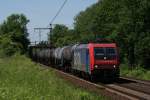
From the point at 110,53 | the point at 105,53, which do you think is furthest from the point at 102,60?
the point at 110,53

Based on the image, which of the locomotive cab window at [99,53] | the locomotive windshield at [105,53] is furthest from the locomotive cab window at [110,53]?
the locomotive cab window at [99,53]

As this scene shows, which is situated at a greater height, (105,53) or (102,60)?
(105,53)

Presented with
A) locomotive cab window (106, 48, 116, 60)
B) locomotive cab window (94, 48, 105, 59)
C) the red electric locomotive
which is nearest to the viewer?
the red electric locomotive

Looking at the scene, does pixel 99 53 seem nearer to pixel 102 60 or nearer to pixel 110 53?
pixel 102 60

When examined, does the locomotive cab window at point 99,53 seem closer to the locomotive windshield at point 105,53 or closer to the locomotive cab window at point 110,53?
the locomotive windshield at point 105,53

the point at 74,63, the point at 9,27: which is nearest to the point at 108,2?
the point at 74,63

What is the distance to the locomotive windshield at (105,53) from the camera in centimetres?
3472

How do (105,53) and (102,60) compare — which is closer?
(102,60)

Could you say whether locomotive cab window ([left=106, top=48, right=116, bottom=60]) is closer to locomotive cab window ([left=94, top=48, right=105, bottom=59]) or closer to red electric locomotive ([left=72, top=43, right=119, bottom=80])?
red electric locomotive ([left=72, top=43, right=119, bottom=80])

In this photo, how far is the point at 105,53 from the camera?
34.9 m

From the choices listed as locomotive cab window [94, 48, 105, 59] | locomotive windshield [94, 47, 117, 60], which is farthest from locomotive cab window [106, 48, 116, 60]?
locomotive cab window [94, 48, 105, 59]

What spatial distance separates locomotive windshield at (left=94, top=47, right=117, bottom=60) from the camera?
34.7 meters

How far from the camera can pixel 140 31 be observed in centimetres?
5034

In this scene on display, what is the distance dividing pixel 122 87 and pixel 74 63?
13.4 meters
